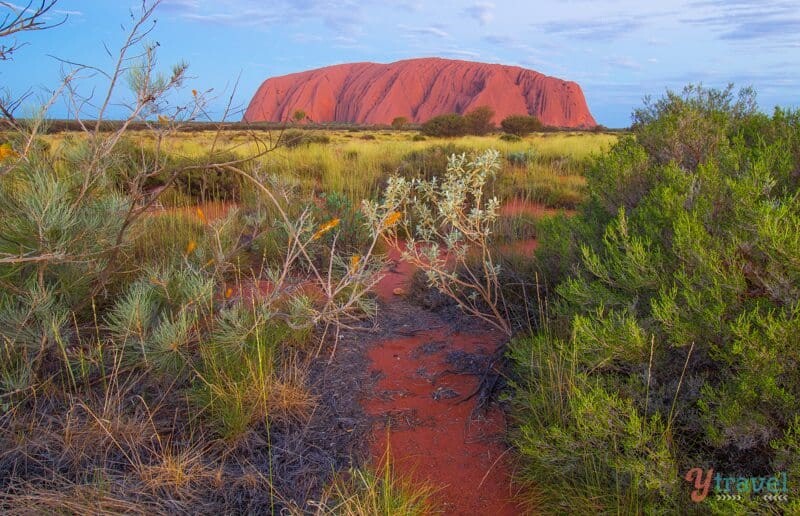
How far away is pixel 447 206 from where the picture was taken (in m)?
2.86

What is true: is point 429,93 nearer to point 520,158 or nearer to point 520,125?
point 520,125

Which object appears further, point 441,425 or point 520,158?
point 520,158

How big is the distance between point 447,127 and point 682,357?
27.8m

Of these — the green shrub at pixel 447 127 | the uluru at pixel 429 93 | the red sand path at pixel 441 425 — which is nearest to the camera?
the red sand path at pixel 441 425

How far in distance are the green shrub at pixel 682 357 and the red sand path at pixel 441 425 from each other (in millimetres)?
200

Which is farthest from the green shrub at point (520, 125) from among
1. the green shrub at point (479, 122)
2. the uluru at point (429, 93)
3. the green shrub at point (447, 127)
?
the uluru at point (429, 93)

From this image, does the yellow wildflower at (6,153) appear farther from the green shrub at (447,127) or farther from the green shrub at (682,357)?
the green shrub at (447,127)

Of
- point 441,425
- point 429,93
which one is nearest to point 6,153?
point 441,425

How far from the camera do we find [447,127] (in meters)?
28.8

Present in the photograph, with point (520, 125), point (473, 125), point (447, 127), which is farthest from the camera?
point (520, 125)

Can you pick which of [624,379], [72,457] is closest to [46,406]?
[72,457]

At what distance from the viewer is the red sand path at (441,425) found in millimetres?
2113

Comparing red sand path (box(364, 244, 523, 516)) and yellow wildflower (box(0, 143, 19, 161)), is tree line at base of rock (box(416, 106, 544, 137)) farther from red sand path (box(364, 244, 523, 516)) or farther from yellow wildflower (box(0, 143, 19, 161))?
yellow wildflower (box(0, 143, 19, 161))

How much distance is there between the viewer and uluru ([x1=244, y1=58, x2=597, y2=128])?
7406 centimetres
